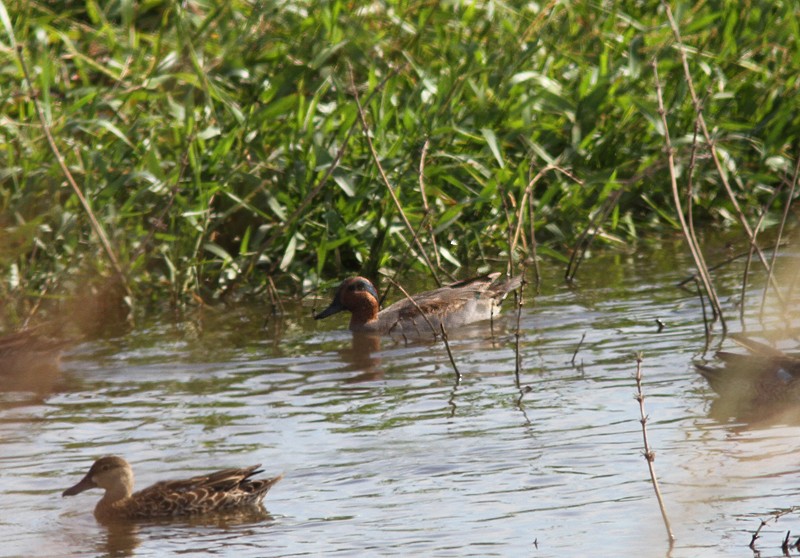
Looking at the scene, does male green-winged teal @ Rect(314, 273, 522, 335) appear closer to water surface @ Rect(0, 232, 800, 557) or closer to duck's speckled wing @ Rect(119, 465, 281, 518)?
water surface @ Rect(0, 232, 800, 557)

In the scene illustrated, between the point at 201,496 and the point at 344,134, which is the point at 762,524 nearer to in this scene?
the point at 201,496

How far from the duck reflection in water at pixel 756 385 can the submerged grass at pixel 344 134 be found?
260 centimetres

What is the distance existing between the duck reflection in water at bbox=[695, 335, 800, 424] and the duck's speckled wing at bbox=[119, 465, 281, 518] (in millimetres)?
2446

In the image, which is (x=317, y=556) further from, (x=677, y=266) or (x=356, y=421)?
(x=677, y=266)

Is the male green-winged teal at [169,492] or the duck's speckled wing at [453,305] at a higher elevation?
the duck's speckled wing at [453,305]

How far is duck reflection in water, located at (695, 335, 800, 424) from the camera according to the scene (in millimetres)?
7824

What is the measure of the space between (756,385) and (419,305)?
10.7 feet

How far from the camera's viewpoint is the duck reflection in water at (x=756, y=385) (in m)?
7.82

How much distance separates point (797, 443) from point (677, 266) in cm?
510

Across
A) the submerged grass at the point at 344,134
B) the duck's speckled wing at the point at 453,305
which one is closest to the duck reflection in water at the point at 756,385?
the submerged grass at the point at 344,134

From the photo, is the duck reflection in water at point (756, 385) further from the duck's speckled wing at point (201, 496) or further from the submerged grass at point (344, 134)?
the submerged grass at point (344, 134)

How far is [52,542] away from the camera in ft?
21.8

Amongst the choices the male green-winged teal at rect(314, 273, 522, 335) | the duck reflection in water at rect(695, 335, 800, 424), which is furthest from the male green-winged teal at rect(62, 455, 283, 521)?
the male green-winged teal at rect(314, 273, 522, 335)

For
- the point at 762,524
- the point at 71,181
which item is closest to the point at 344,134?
the point at 71,181
